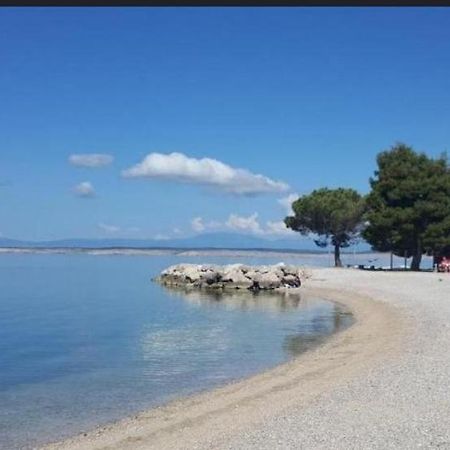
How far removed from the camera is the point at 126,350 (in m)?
24.4

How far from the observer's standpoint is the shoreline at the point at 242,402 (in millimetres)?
11641

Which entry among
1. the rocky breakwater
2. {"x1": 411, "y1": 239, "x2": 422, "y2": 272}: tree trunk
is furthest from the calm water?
{"x1": 411, "y1": 239, "x2": 422, "y2": 272}: tree trunk

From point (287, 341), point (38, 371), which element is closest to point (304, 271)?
point (287, 341)

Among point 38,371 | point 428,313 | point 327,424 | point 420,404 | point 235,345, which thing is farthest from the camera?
point 428,313

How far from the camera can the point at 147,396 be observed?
16.2m

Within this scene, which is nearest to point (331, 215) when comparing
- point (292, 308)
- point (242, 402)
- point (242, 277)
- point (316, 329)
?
point (242, 277)

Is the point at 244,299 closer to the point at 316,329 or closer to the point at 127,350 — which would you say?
the point at 316,329

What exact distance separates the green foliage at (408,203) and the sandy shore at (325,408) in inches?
1509

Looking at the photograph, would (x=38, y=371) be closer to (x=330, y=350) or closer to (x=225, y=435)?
(x=330, y=350)

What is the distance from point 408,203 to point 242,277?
17543 millimetres

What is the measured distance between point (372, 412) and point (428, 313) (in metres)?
18.3

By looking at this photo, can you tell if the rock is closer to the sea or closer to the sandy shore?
the sea

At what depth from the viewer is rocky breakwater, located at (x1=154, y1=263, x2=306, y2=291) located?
5453cm

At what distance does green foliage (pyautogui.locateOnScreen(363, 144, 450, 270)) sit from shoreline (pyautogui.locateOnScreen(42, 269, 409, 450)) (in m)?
37.4
